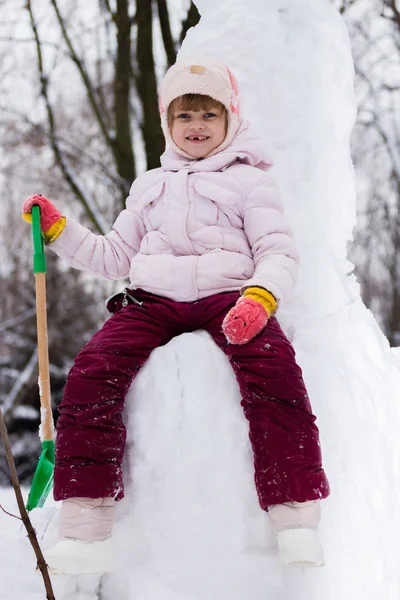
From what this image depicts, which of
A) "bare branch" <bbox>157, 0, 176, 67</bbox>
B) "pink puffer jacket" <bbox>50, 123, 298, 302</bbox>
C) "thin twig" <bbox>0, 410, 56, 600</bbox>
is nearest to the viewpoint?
"thin twig" <bbox>0, 410, 56, 600</bbox>

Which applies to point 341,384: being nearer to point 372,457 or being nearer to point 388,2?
point 372,457

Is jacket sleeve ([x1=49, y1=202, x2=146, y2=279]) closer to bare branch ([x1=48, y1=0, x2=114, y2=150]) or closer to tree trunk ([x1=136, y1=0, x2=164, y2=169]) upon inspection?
tree trunk ([x1=136, y1=0, x2=164, y2=169])

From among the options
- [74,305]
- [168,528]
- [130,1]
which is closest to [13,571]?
[168,528]

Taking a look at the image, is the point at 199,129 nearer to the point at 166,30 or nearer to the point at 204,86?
the point at 204,86

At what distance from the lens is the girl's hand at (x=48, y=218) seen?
2209 millimetres

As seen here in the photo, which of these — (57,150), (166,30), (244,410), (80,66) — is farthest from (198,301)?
(80,66)

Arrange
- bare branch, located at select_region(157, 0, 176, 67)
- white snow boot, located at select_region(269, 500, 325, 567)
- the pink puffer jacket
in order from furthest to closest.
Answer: bare branch, located at select_region(157, 0, 176, 67) < the pink puffer jacket < white snow boot, located at select_region(269, 500, 325, 567)

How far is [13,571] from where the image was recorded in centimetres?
216

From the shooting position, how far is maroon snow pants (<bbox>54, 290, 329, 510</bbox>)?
1.60 metres

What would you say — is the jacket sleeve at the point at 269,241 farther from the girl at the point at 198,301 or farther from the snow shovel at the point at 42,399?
the snow shovel at the point at 42,399

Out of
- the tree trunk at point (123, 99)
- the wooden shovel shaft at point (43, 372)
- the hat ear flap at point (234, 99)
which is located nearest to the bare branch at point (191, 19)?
the tree trunk at point (123, 99)

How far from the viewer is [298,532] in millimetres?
1532

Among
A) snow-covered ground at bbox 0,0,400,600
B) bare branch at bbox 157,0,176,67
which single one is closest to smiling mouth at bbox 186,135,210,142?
snow-covered ground at bbox 0,0,400,600

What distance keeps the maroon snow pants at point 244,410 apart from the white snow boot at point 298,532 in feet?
0.10
